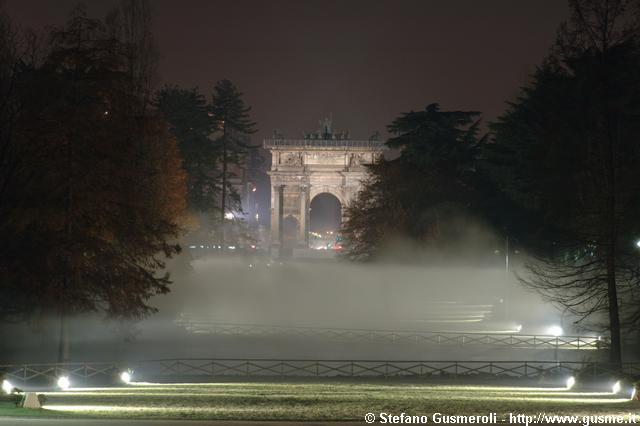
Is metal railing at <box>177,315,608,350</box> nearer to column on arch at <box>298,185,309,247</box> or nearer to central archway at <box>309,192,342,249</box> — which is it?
column on arch at <box>298,185,309,247</box>

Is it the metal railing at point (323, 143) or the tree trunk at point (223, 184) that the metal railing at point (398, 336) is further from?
the metal railing at point (323, 143)

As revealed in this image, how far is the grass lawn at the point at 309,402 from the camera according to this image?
18.2 m

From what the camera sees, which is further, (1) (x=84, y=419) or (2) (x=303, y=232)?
(2) (x=303, y=232)

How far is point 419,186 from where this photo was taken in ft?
229

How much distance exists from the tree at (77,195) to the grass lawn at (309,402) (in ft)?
18.5

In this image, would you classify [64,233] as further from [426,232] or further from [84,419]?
[426,232]

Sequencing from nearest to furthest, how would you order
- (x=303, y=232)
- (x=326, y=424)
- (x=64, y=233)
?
1. (x=326, y=424)
2. (x=64, y=233)
3. (x=303, y=232)

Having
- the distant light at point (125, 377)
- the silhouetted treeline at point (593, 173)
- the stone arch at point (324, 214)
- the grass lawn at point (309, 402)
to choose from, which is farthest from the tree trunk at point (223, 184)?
the stone arch at point (324, 214)

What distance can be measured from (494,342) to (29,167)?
22215mm

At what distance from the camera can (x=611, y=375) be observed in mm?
26703

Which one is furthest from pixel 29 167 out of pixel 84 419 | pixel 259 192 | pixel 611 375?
pixel 259 192

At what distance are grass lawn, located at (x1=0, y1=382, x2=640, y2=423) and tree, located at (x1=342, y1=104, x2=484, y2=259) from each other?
4078 cm

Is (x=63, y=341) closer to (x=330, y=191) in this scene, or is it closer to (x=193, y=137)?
(x=193, y=137)

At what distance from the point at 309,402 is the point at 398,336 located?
73.0ft
